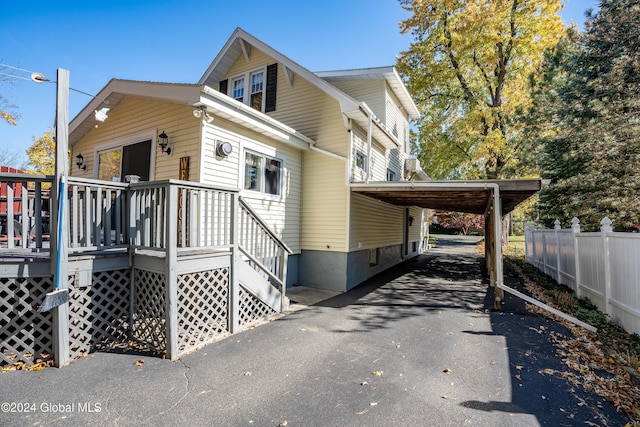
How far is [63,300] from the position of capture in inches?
143

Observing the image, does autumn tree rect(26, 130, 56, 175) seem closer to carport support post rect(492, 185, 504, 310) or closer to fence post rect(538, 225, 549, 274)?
carport support post rect(492, 185, 504, 310)

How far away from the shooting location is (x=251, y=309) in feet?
18.1

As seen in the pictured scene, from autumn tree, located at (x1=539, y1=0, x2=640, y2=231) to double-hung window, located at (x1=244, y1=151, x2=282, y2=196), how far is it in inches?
399

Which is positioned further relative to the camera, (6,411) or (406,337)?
(406,337)

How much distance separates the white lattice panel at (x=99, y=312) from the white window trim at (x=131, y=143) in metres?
3.34

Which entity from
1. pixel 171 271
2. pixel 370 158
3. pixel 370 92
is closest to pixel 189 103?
pixel 171 271

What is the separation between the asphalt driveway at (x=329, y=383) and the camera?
285 centimetres

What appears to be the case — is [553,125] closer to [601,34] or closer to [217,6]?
[601,34]

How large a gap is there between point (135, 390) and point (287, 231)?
18.2 ft

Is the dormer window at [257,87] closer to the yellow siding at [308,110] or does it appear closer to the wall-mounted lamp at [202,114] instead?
the yellow siding at [308,110]

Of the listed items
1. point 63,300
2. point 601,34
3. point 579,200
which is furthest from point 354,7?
point 63,300

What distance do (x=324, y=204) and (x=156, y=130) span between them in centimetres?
468

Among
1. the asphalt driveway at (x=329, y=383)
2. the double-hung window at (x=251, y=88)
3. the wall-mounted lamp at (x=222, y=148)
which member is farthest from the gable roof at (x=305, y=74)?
the asphalt driveway at (x=329, y=383)

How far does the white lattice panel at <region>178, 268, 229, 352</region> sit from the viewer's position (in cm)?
430
